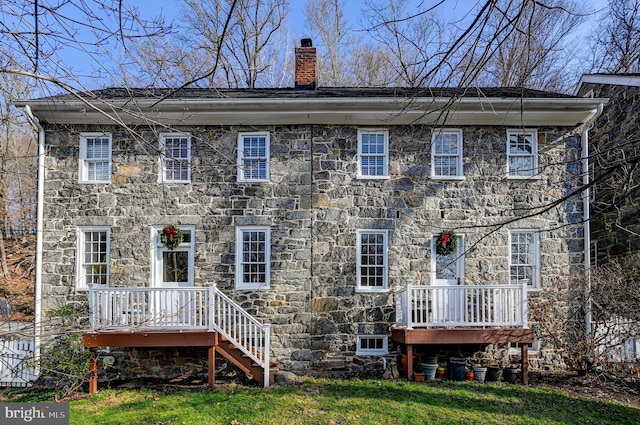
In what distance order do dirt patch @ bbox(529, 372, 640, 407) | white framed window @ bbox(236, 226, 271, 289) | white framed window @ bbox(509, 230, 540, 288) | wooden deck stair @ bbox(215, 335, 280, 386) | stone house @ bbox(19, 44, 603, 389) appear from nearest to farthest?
dirt patch @ bbox(529, 372, 640, 407) < wooden deck stair @ bbox(215, 335, 280, 386) < stone house @ bbox(19, 44, 603, 389) < white framed window @ bbox(236, 226, 271, 289) < white framed window @ bbox(509, 230, 540, 288)

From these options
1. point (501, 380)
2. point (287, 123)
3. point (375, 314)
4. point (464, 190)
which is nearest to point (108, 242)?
point (287, 123)

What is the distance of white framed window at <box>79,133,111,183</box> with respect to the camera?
9023 millimetres

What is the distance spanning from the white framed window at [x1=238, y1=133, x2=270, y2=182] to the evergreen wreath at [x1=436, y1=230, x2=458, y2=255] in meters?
3.99

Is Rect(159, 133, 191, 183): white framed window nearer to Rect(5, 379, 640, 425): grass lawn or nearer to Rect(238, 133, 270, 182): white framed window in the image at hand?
Rect(238, 133, 270, 182): white framed window

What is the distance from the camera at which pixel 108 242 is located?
8930 mm

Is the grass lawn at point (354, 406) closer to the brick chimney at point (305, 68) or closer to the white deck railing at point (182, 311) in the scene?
the white deck railing at point (182, 311)

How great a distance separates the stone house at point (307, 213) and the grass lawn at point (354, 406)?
45.7 inches

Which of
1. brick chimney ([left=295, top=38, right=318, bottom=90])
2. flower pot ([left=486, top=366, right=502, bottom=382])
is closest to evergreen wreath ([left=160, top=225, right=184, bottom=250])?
brick chimney ([left=295, top=38, right=318, bottom=90])

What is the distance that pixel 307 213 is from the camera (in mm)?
8977

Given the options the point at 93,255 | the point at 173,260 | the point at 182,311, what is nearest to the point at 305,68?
the point at 173,260

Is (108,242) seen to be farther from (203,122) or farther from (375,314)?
(375,314)

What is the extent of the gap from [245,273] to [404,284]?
3.46m

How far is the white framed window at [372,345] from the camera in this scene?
8.75 meters

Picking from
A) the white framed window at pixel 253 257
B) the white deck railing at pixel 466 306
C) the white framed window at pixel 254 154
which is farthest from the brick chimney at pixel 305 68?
the white deck railing at pixel 466 306
